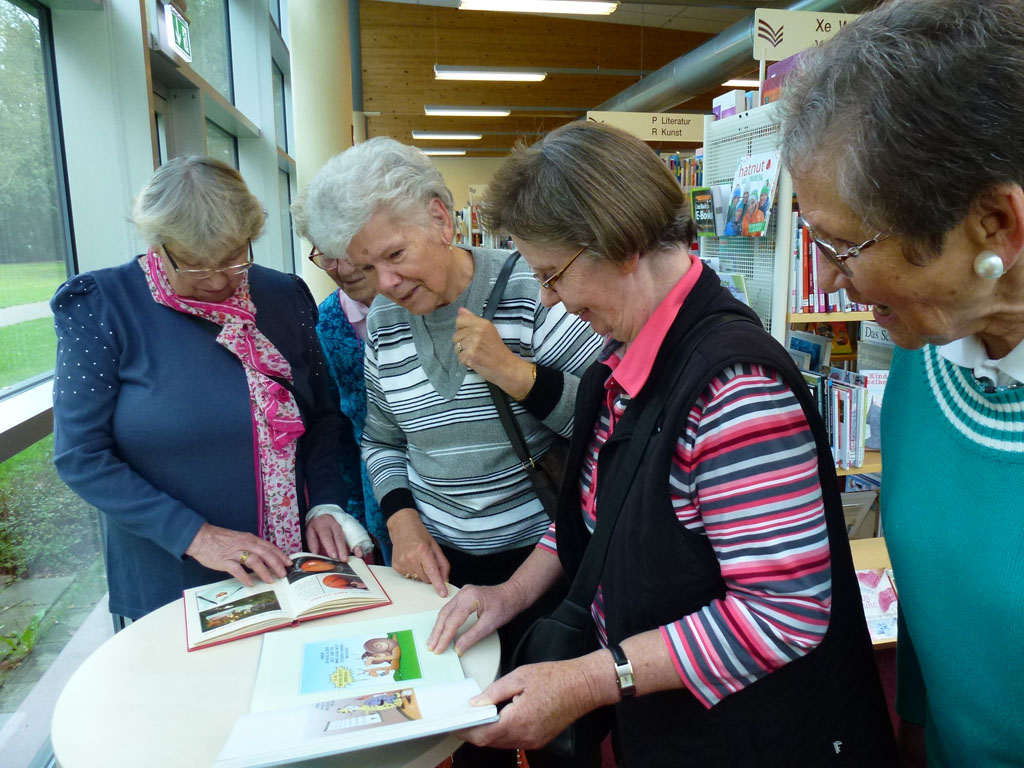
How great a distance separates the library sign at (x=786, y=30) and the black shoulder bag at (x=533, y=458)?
2.04 metres

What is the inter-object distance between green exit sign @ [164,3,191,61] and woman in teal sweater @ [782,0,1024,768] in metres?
2.67

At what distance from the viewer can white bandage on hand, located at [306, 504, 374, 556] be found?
1.64 meters

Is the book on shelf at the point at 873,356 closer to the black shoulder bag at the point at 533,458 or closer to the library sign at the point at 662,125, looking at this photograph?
the black shoulder bag at the point at 533,458

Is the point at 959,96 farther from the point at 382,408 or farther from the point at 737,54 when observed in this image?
the point at 737,54

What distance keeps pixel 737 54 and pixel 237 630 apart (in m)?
9.03

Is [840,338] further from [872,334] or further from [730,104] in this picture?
[730,104]

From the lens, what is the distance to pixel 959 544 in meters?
0.82

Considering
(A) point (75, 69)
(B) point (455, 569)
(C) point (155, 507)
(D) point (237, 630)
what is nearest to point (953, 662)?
(B) point (455, 569)

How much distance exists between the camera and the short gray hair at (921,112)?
1.99 feet

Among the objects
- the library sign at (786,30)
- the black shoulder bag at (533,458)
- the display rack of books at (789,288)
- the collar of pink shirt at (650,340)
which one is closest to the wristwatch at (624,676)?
the collar of pink shirt at (650,340)

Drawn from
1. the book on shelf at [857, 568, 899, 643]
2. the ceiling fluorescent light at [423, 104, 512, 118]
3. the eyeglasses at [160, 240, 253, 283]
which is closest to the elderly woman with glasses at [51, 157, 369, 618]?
the eyeglasses at [160, 240, 253, 283]

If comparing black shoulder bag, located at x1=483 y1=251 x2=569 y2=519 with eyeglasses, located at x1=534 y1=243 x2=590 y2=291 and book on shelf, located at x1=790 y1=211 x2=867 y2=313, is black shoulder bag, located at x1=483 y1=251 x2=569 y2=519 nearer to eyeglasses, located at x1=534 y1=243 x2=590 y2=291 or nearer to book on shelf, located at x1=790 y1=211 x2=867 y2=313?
eyeglasses, located at x1=534 y1=243 x2=590 y2=291

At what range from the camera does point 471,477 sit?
155 centimetres

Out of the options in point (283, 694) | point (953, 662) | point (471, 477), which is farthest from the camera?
point (471, 477)
